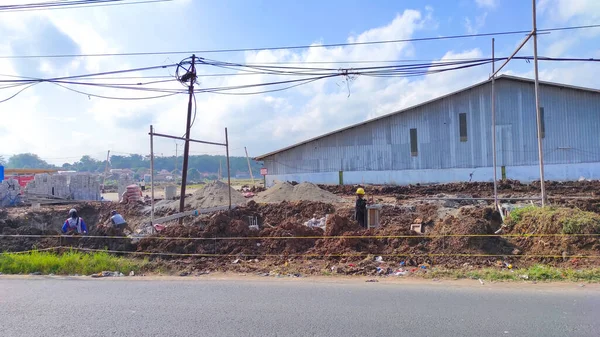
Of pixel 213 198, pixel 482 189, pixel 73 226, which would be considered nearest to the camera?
pixel 73 226

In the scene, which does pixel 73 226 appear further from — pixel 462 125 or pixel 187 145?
pixel 462 125

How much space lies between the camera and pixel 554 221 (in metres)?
10.3

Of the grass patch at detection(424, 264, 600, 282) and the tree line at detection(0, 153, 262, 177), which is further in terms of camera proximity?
the tree line at detection(0, 153, 262, 177)

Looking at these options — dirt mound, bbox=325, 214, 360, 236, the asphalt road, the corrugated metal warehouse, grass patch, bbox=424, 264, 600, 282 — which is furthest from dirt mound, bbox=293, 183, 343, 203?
the asphalt road

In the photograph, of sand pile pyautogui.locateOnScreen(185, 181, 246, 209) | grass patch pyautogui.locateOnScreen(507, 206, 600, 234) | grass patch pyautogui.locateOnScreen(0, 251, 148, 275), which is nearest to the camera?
grass patch pyautogui.locateOnScreen(0, 251, 148, 275)

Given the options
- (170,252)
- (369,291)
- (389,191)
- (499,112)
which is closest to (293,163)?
(389,191)

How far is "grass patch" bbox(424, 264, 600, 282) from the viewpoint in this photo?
810 centimetres

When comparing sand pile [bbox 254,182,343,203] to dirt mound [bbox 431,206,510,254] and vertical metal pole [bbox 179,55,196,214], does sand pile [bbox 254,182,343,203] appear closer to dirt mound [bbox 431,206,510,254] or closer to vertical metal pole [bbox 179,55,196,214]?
vertical metal pole [bbox 179,55,196,214]

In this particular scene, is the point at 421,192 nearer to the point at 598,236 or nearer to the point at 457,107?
the point at 457,107

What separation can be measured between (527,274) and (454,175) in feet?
98.1

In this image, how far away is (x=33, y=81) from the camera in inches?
588

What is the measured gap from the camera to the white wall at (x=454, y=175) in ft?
114

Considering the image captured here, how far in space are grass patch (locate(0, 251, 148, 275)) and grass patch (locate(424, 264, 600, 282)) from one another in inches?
266

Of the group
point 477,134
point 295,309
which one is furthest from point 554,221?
point 477,134
